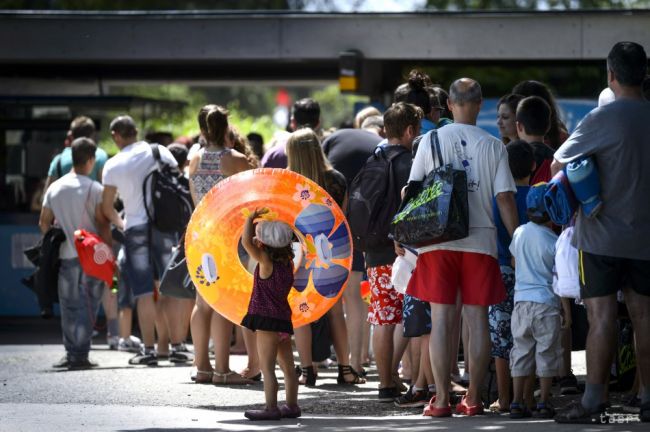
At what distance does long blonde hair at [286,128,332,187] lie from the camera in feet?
33.8

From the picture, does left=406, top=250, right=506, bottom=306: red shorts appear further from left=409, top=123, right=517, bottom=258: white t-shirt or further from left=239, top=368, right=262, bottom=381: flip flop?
left=239, top=368, right=262, bottom=381: flip flop

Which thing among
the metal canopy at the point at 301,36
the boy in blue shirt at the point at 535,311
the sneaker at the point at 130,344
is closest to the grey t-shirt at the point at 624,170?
the boy in blue shirt at the point at 535,311

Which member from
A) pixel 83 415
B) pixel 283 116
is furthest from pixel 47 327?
pixel 283 116

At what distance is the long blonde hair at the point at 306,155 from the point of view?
33.8 feet

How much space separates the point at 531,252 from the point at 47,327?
9.05 metres

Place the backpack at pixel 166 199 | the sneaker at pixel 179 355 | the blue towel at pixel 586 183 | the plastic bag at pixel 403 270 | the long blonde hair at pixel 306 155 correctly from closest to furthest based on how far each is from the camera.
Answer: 1. the blue towel at pixel 586 183
2. the plastic bag at pixel 403 270
3. the long blonde hair at pixel 306 155
4. the backpack at pixel 166 199
5. the sneaker at pixel 179 355

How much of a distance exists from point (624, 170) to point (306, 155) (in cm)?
287

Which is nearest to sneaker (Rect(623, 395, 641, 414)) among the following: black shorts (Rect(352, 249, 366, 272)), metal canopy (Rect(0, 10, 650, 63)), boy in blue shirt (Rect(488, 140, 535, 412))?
boy in blue shirt (Rect(488, 140, 535, 412))

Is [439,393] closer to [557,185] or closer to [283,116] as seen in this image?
[557,185]

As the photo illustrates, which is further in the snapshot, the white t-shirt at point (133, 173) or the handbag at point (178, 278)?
the white t-shirt at point (133, 173)

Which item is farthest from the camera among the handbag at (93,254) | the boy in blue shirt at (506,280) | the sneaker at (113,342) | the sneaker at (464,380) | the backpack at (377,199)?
the sneaker at (113,342)

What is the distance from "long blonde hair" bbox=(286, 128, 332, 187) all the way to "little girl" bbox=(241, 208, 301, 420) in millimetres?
1443

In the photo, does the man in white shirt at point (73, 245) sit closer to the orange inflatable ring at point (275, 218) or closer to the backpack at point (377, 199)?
the orange inflatable ring at point (275, 218)

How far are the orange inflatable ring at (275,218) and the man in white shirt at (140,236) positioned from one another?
2689 mm
